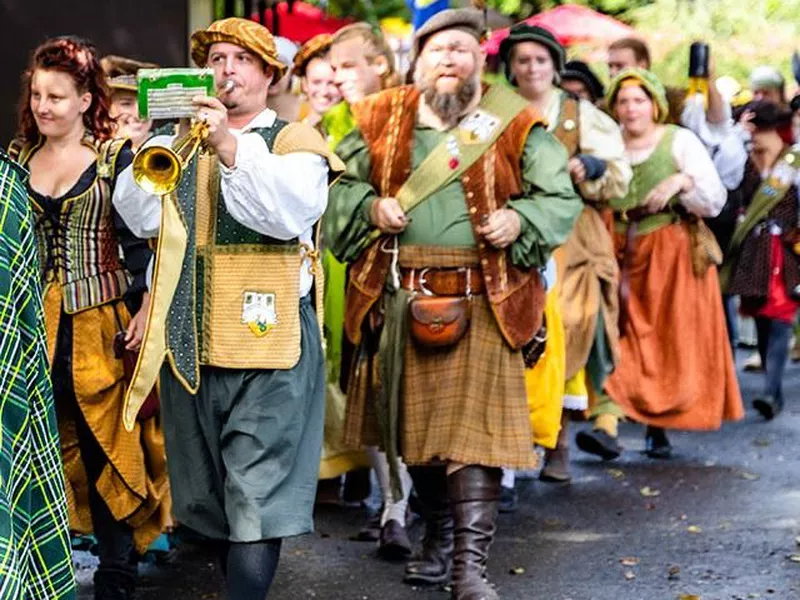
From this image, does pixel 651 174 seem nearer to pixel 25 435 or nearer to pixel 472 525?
pixel 472 525

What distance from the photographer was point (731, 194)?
12.0 meters

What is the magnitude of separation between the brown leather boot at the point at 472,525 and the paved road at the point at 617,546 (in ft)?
1.13

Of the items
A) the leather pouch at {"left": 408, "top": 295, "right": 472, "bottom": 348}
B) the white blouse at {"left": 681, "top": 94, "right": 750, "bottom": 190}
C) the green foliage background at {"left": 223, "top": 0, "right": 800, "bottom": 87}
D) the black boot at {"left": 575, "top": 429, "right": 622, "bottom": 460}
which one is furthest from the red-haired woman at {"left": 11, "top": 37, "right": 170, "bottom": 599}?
the green foliage background at {"left": 223, "top": 0, "right": 800, "bottom": 87}

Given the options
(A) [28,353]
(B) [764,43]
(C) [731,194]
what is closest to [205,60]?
(A) [28,353]

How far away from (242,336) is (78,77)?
116 cm

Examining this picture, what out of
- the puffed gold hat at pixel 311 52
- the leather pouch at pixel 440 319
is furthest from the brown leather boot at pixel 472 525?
the puffed gold hat at pixel 311 52

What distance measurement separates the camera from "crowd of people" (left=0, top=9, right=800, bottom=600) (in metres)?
5.36

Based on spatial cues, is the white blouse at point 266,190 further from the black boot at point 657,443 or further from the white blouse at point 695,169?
the black boot at point 657,443

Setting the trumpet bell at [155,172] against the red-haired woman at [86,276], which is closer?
the trumpet bell at [155,172]

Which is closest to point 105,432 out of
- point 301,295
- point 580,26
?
point 301,295

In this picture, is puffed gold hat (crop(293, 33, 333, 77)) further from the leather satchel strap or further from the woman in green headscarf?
the leather satchel strap

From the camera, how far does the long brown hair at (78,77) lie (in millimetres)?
6184

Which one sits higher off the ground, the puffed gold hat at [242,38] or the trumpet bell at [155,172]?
the puffed gold hat at [242,38]

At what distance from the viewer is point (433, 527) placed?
22.7 feet
